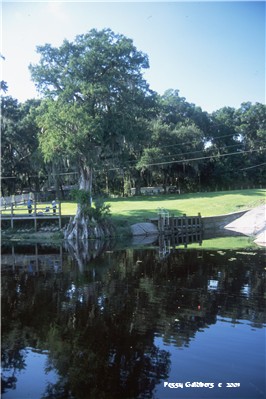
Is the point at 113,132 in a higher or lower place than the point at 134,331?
higher

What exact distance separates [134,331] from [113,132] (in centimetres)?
2533

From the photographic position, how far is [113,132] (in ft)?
108

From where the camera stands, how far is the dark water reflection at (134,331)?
7.06 metres

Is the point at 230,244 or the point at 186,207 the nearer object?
the point at 230,244

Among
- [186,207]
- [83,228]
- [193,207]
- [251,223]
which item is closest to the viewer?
[83,228]

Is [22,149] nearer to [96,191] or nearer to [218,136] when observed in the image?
[96,191]

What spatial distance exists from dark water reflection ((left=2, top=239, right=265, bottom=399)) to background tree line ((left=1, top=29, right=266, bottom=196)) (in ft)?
34.6

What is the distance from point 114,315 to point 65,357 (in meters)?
2.78

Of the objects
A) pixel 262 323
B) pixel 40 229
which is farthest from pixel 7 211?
pixel 262 323

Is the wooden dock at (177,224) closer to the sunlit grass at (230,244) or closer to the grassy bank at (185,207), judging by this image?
the grassy bank at (185,207)

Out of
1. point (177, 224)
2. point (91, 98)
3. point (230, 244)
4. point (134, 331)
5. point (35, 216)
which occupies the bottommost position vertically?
point (230, 244)

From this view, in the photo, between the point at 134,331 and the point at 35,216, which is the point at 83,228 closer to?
→ the point at 35,216

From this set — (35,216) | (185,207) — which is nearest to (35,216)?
(35,216)

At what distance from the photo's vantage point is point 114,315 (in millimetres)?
10883
